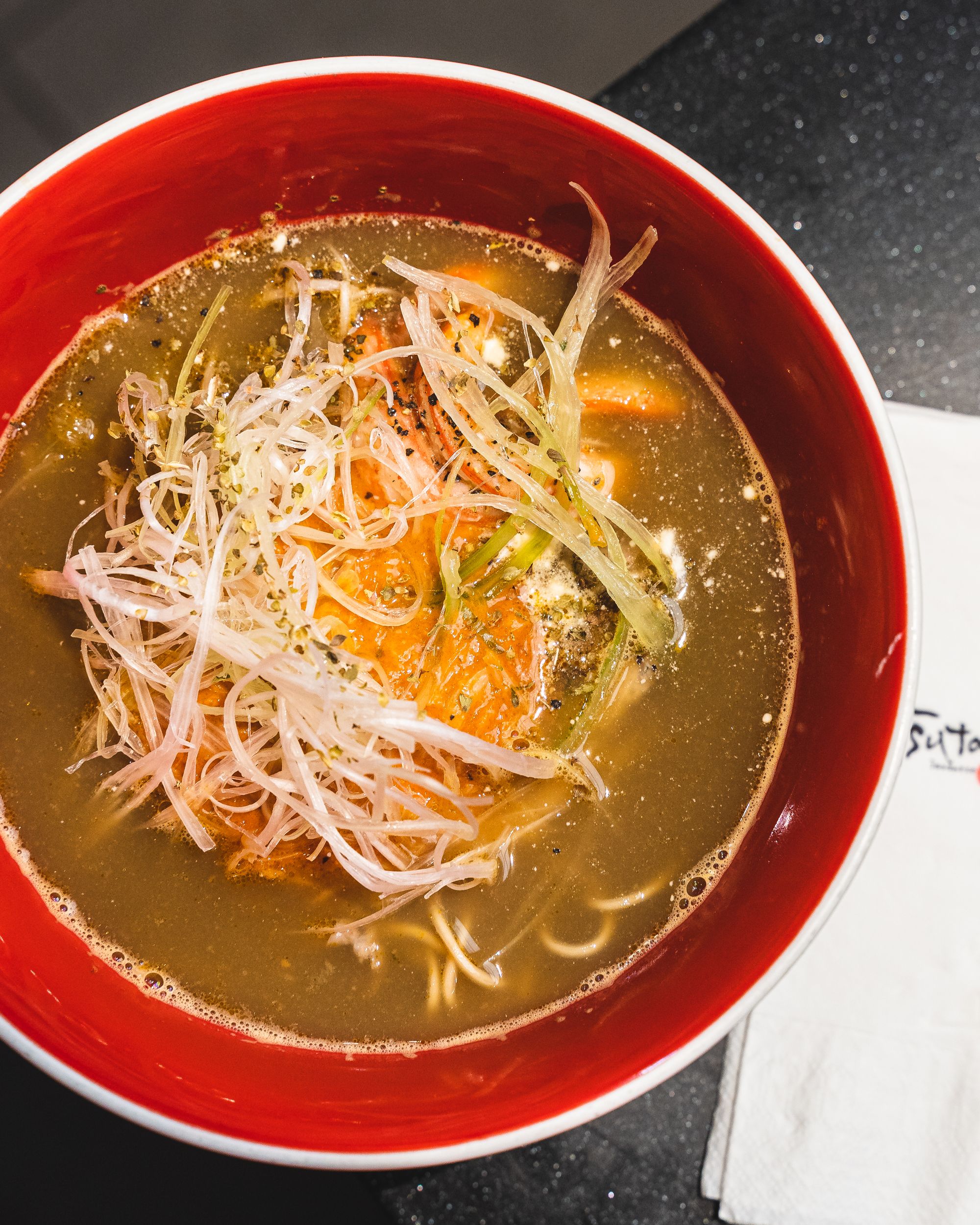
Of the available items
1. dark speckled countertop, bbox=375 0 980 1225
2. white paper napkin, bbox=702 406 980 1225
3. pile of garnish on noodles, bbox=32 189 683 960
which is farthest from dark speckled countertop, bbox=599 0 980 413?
pile of garnish on noodles, bbox=32 189 683 960

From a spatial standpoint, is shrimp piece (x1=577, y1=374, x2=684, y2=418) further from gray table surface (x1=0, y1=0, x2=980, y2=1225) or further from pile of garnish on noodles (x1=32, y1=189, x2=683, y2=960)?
gray table surface (x1=0, y1=0, x2=980, y2=1225)

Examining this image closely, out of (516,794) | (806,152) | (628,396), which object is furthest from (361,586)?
(806,152)

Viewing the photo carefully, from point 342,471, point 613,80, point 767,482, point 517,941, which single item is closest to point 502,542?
point 342,471

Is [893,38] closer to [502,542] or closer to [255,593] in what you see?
[502,542]

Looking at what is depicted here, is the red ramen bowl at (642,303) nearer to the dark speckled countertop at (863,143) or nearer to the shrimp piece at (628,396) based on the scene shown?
the shrimp piece at (628,396)

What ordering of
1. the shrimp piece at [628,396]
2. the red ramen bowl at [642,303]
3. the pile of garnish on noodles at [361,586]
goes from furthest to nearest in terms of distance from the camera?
the shrimp piece at [628,396]
the pile of garnish on noodles at [361,586]
the red ramen bowl at [642,303]

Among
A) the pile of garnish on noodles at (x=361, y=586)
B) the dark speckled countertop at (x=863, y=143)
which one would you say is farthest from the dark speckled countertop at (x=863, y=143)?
the pile of garnish on noodles at (x=361, y=586)

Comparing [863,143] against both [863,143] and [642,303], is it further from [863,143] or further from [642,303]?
[642,303]
